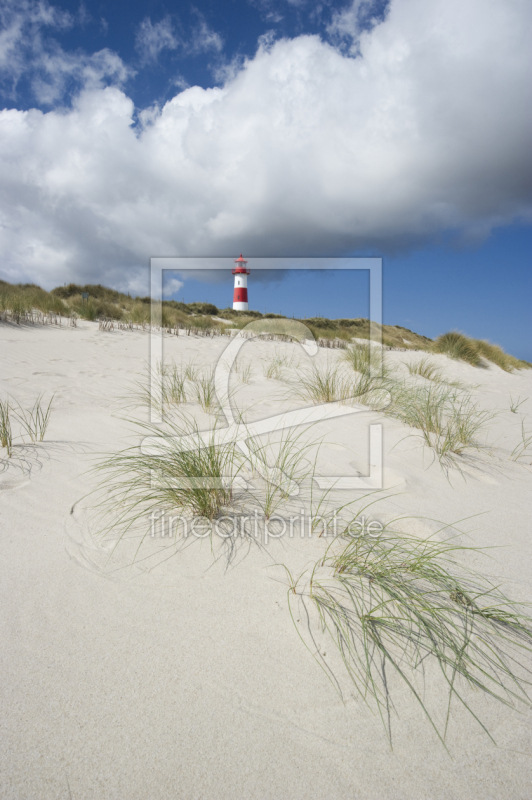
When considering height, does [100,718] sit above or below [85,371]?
below

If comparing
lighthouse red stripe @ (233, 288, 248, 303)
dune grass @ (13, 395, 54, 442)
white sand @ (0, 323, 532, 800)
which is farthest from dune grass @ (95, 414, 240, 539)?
lighthouse red stripe @ (233, 288, 248, 303)

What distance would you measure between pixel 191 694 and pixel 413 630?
783 millimetres

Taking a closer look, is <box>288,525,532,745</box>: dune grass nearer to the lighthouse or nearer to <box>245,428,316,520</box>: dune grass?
<box>245,428,316,520</box>: dune grass

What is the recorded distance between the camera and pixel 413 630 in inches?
50.6

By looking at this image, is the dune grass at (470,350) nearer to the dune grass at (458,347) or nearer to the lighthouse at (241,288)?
the dune grass at (458,347)

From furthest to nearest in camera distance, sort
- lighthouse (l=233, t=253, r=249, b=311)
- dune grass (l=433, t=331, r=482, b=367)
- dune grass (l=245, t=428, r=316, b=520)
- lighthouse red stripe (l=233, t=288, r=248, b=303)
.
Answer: lighthouse red stripe (l=233, t=288, r=248, b=303) → lighthouse (l=233, t=253, r=249, b=311) → dune grass (l=433, t=331, r=482, b=367) → dune grass (l=245, t=428, r=316, b=520)

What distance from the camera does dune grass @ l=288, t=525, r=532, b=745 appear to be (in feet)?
3.76

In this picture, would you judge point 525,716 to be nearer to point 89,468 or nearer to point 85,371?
point 89,468

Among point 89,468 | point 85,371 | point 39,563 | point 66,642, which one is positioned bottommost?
point 66,642

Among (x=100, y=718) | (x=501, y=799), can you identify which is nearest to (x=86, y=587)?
(x=100, y=718)

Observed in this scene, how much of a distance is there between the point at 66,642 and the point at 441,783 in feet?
3.92

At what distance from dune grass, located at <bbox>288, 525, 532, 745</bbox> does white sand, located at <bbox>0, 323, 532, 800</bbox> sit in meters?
0.05

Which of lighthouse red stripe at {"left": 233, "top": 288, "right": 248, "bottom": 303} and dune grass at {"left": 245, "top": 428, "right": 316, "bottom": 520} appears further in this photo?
lighthouse red stripe at {"left": 233, "top": 288, "right": 248, "bottom": 303}

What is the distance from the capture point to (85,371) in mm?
5520
